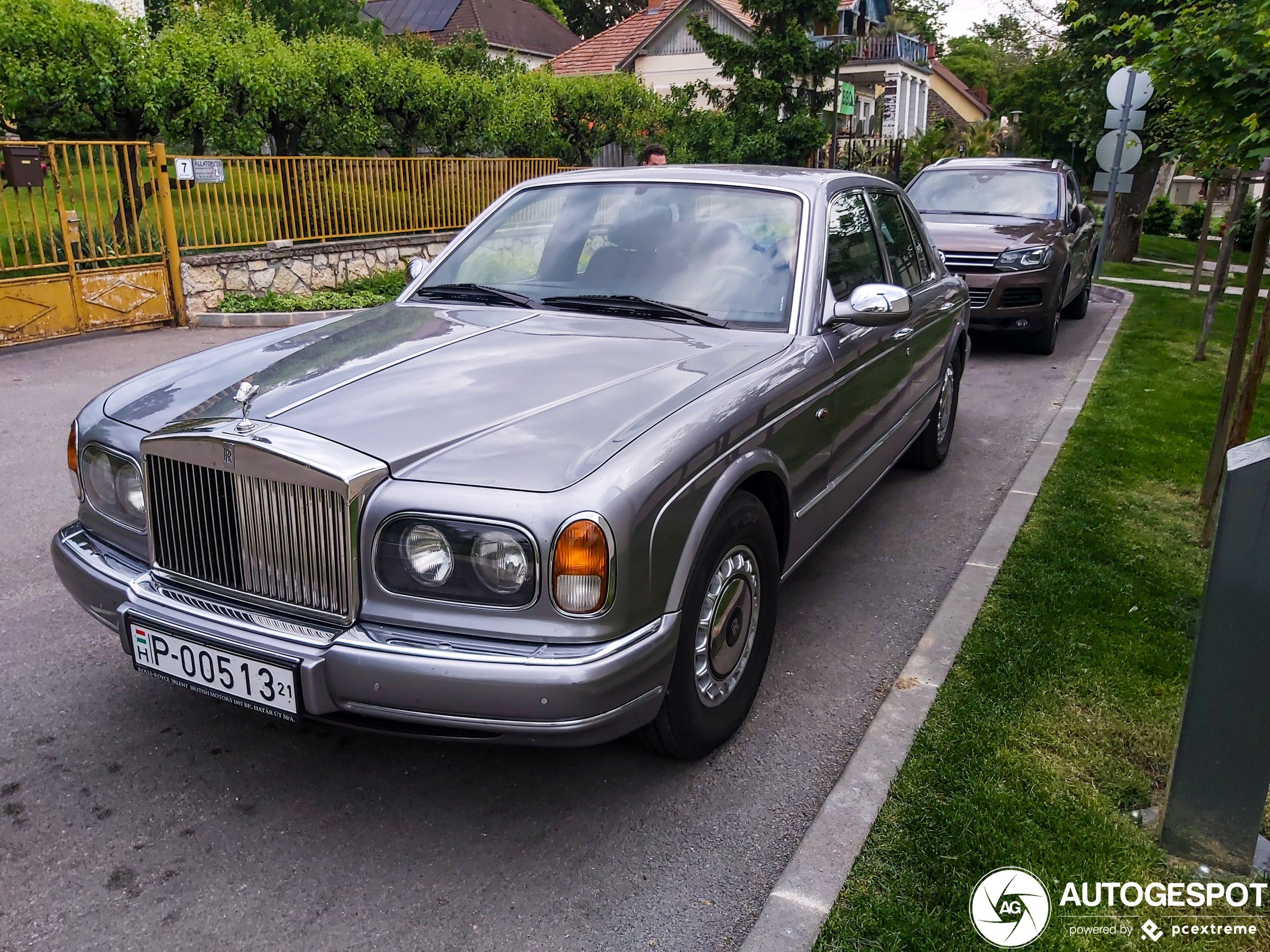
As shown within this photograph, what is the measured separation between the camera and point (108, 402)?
10.9ft

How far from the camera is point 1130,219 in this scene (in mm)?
20438

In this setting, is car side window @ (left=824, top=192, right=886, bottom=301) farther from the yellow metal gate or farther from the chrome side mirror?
the yellow metal gate

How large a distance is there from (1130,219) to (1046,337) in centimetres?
1244

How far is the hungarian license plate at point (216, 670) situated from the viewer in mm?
2564

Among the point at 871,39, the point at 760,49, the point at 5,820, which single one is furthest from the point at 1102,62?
the point at 871,39

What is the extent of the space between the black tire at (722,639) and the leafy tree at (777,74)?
18450 mm

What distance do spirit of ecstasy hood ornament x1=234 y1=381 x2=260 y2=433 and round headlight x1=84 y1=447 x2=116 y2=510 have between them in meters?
0.49

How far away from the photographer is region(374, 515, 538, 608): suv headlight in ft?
8.15

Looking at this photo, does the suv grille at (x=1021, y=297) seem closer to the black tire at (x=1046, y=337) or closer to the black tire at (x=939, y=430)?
the black tire at (x=1046, y=337)

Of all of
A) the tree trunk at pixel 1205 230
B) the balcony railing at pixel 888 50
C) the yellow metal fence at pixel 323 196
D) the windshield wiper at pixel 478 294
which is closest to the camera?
the windshield wiper at pixel 478 294

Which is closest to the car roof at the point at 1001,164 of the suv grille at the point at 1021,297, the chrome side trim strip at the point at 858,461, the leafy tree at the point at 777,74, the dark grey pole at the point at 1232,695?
the suv grille at the point at 1021,297

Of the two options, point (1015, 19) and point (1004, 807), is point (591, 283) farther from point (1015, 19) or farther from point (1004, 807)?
point (1015, 19)

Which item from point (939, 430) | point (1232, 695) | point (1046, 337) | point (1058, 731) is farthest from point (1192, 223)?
point (1232, 695)

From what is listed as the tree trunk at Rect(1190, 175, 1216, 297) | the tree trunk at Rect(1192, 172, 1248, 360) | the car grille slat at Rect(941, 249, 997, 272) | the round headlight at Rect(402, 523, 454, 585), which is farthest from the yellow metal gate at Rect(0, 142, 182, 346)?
the tree trunk at Rect(1192, 172, 1248, 360)
